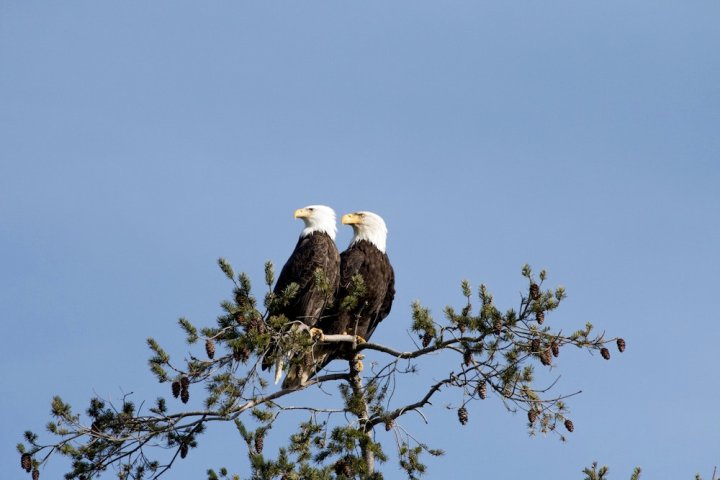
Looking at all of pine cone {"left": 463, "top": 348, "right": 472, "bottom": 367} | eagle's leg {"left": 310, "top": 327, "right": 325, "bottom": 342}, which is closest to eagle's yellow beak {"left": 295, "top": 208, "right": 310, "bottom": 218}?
eagle's leg {"left": 310, "top": 327, "right": 325, "bottom": 342}

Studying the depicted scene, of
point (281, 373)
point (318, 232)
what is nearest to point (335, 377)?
point (281, 373)

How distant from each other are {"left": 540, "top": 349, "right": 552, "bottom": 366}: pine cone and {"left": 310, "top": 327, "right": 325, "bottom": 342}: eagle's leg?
→ 189cm

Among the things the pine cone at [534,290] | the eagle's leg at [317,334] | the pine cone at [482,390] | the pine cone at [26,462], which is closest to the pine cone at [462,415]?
the pine cone at [482,390]

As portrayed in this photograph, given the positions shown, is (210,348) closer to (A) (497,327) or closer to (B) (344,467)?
(B) (344,467)

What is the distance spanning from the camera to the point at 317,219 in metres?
10.1

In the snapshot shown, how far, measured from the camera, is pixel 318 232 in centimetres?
991

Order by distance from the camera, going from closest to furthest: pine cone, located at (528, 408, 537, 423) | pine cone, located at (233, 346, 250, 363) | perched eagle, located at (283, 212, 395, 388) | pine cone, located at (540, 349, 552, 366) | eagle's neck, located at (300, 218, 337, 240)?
1. pine cone, located at (233, 346, 250, 363)
2. pine cone, located at (540, 349, 552, 366)
3. pine cone, located at (528, 408, 537, 423)
4. perched eagle, located at (283, 212, 395, 388)
5. eagle's neck, located at (300, 218, 337, 240)

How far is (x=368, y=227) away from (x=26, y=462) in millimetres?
4388

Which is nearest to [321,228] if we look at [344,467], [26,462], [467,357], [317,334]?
[317,334]

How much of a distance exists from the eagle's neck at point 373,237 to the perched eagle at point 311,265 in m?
0.22

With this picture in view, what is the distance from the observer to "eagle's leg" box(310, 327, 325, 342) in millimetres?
8137

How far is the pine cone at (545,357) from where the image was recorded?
6.76 meters

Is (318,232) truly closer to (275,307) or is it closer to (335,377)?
(335,377)

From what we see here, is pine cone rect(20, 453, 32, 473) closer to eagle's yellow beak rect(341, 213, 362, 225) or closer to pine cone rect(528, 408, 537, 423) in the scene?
pine cone rect(528, 408, 537, 423)
